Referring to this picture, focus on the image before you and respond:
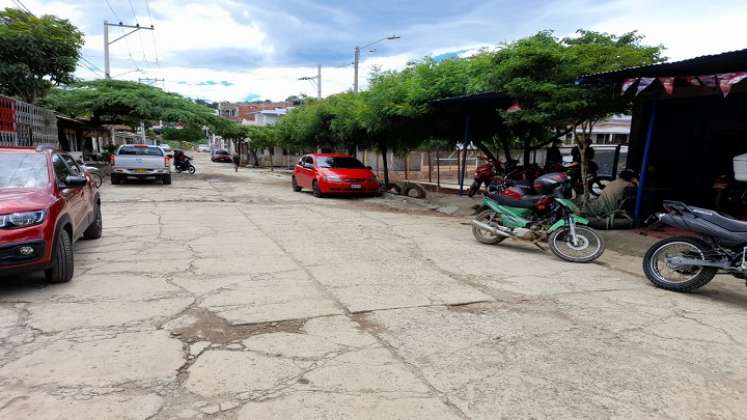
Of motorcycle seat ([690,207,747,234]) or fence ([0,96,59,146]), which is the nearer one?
motorcycle seat ([690,207,747,234])

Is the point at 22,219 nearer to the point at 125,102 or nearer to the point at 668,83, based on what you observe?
the point at 668,83

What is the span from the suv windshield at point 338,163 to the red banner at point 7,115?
334 inches

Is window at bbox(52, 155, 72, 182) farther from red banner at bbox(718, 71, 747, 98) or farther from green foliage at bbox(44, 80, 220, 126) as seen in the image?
green foliage at bbox(44, 80, 220, 126)

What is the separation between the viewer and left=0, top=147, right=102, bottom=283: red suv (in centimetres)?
478

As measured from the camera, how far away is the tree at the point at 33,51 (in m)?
16.5

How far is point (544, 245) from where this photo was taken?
27.7ft

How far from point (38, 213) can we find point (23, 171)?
1.22 meters

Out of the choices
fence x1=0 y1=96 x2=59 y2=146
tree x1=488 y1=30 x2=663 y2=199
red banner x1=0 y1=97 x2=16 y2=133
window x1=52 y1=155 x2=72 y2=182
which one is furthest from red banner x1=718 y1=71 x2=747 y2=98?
red banner x1=0 y1=97 x2=16 y2=133

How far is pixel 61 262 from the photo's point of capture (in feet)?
17.4

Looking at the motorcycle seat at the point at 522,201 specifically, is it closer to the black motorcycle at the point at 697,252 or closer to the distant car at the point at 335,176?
the black motorcycle at the point at 697,252

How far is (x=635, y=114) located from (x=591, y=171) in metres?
2.25

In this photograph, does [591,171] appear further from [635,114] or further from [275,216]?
[275,216]

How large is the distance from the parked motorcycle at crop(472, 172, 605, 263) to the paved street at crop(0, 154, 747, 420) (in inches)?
15.4

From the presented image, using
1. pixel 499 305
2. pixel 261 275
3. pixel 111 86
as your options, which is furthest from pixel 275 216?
pixel 111 86
